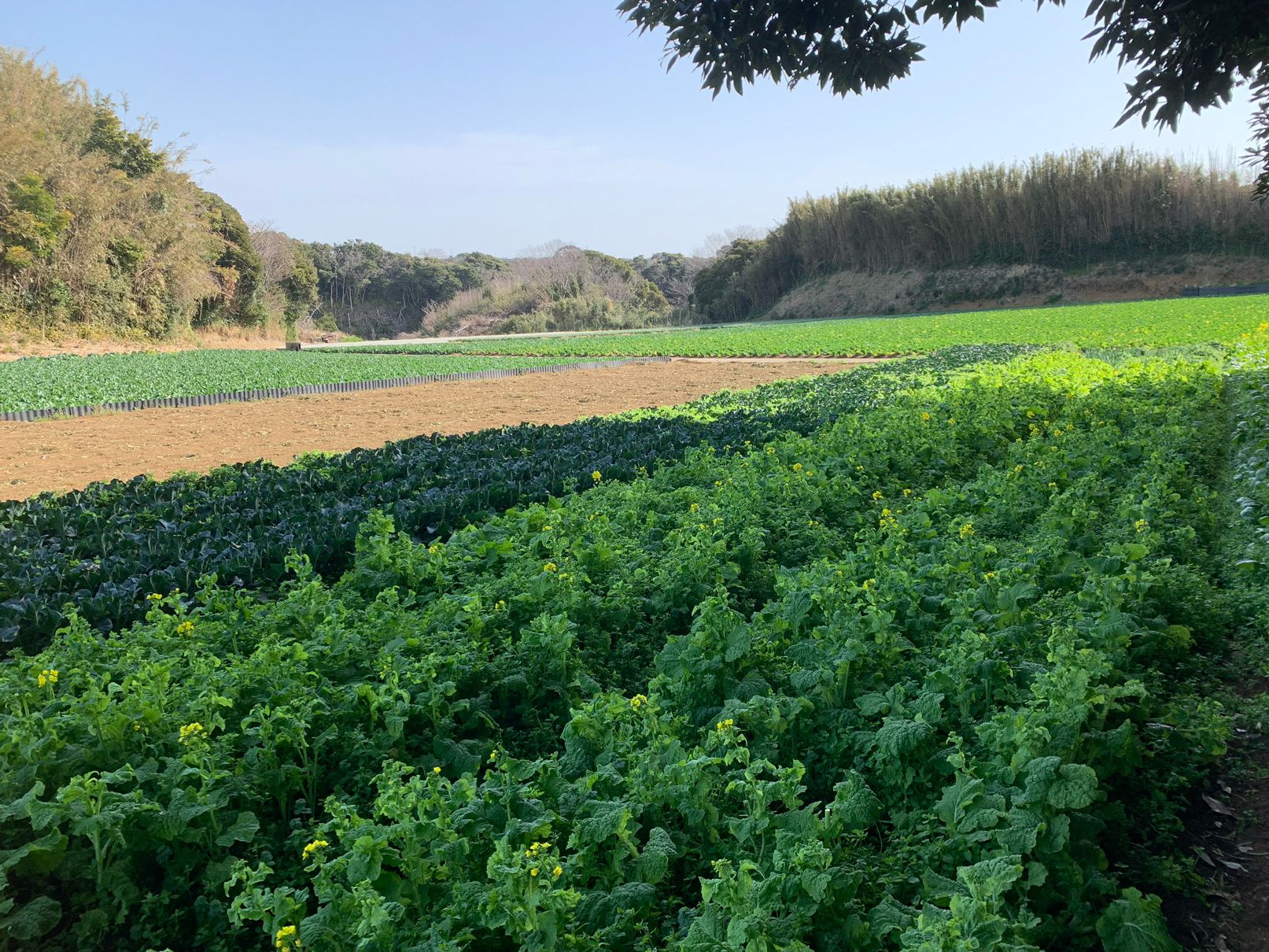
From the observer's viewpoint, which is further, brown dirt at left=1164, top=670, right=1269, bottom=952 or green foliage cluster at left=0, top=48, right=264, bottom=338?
green foliage cluster at left=0, top=48, right=264, bottom=338

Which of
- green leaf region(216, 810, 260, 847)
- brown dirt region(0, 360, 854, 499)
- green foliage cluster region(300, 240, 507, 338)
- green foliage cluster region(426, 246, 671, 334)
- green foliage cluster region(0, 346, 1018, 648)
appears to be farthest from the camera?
green foliage cluster region(300, 240, 507, 338)

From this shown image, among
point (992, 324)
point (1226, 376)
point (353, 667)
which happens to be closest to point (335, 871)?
point (353, 667)

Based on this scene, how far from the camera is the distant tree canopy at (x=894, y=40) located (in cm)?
415

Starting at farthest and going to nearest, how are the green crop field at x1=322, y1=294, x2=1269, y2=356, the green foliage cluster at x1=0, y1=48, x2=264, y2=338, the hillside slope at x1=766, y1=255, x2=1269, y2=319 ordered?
the hillside slope at x1=766, y1=255, x2=1269, y2=319
the green foliage cluster at x1=0, y1=48, x2=264, y2=338
the green crop field at x1=322, y1=294, x2=1269, y2=356

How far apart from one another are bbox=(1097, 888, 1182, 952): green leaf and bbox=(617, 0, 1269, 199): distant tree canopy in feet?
12.5

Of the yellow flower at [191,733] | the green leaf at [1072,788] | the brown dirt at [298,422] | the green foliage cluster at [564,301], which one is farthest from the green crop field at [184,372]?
the green foliage cluster at [564,301]

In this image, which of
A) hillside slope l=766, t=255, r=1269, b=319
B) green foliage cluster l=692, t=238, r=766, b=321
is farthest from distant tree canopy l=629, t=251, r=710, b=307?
hillside slope l=766, t=255, r=1269, b=319

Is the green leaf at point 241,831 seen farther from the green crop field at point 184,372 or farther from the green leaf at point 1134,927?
the green crop field at point 184,372

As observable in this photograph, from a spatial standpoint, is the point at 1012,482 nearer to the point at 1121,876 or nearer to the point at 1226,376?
the point at 1121,876

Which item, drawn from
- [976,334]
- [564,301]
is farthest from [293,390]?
[564,301]

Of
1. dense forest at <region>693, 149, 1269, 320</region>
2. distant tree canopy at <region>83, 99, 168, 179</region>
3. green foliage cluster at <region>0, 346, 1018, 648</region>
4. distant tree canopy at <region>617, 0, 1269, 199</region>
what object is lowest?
green foliage cluster at <region>0, 346, 1018, 648</region>

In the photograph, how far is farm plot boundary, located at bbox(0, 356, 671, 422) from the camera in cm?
1603

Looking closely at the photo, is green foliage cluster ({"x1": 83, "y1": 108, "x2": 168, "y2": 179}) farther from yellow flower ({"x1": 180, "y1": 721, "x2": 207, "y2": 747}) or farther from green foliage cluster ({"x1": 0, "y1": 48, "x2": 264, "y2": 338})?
yellow flower ({"x1": 180, "y1": 721, "x2": 207, "y2": 747})

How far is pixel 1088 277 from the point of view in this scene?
5391 centimetres
